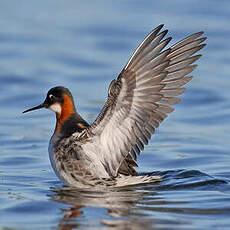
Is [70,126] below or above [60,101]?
below

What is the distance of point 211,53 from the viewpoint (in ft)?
55.0

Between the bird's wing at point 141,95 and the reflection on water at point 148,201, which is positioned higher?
the bird's wing at point 141,95

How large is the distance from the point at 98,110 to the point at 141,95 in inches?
179

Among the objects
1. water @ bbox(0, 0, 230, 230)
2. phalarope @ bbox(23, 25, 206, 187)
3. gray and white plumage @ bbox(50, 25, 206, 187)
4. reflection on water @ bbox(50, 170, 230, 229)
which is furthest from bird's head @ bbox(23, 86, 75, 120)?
reflection on water @ bbox(50, 170, 230, 229)

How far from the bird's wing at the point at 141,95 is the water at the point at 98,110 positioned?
1.89 ft

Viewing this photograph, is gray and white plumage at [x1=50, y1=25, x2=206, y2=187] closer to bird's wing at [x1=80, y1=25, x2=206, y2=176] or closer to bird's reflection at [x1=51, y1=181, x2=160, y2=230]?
bird's wing at [x1=80, y1=25, x2=206, y2=176]

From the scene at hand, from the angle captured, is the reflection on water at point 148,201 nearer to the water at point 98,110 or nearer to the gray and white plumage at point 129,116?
the water at point 98,110

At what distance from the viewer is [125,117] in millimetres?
9305

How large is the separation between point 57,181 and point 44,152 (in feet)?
5.08

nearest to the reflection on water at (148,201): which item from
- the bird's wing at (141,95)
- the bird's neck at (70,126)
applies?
the bird's wing at (141,95)

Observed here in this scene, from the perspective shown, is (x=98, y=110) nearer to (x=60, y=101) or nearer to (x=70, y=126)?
(x=60, y=101)

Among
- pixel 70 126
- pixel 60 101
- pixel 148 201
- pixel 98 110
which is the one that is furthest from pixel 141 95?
pixel 98 110

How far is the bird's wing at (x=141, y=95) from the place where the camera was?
9.12 m

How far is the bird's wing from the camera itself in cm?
912
